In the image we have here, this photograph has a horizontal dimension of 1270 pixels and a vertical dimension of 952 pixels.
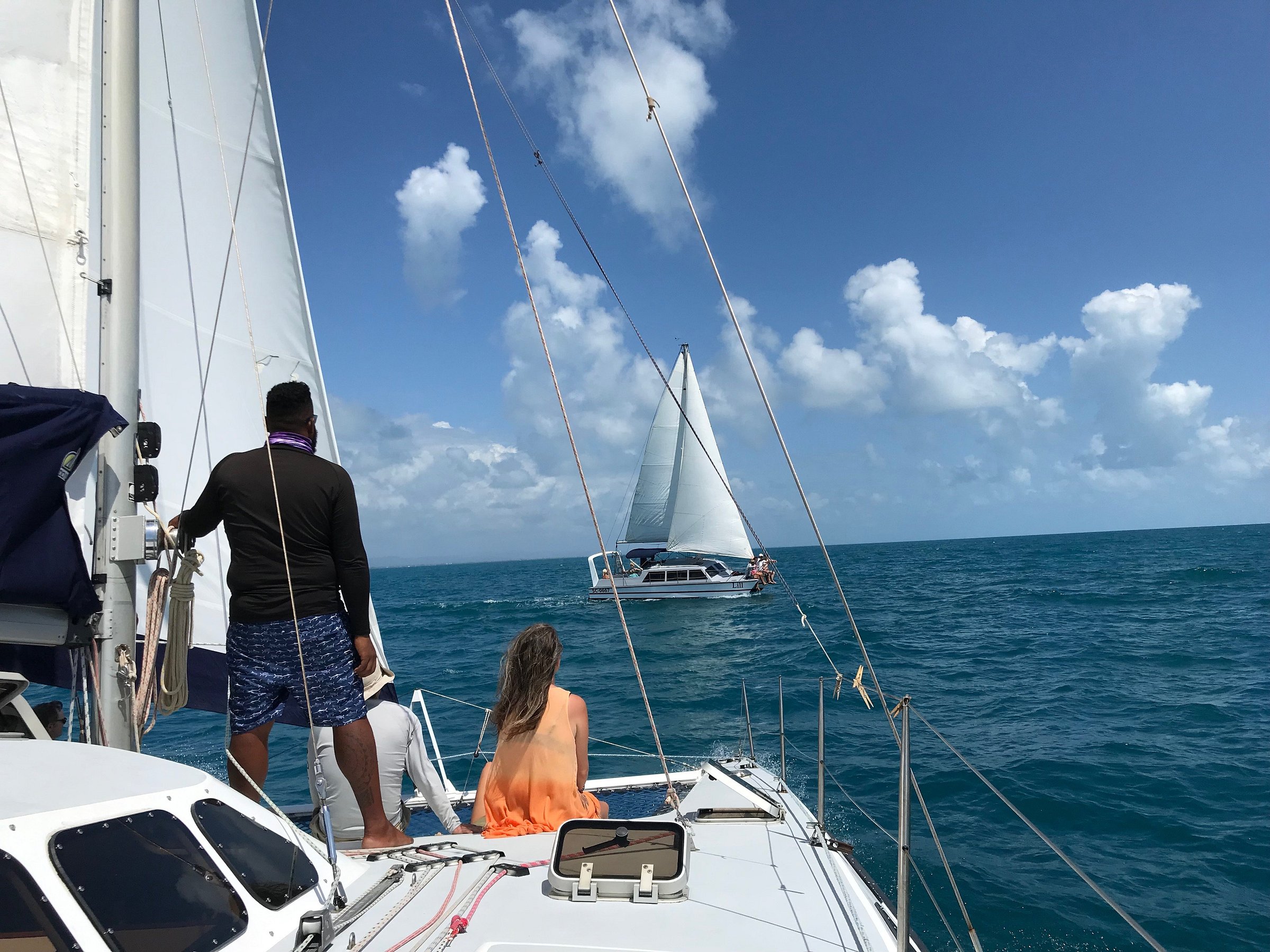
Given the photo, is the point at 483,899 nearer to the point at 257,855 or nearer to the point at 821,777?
the point at 257,855

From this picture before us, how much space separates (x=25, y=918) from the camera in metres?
1.44

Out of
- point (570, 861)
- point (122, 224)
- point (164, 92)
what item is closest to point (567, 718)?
point (570, 861)

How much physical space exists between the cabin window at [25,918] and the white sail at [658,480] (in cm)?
3222

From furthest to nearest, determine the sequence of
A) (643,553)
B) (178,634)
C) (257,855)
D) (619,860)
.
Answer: (643,553) → (178,634) → (619,860) → (257,855)

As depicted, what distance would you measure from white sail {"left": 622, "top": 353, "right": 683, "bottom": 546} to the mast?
3101cm

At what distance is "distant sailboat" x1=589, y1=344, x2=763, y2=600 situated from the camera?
3241 cm

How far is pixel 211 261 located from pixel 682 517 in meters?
30.9

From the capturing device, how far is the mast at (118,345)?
8.20ft

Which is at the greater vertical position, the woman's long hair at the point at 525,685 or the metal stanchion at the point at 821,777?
the woman's long hair at the point at 525,685

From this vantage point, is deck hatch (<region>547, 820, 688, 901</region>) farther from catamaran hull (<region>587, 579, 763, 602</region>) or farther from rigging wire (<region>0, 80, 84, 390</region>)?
catamaran hull (<region>587, 579, 763, 602</region>)

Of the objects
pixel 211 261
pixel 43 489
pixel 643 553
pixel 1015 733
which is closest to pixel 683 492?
pixel 643 553

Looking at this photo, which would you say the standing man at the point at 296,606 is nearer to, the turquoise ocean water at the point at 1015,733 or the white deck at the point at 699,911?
the white deck at the point at 699,911

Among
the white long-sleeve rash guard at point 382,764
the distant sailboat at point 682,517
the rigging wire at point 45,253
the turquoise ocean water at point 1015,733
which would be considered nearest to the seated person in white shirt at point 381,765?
the white long-sleeve rash guard at point 382,764

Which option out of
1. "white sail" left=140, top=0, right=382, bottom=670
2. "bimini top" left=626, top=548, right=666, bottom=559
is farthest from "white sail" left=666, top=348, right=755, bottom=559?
"white sail" left=140, top=0, right=382, bottom=670
